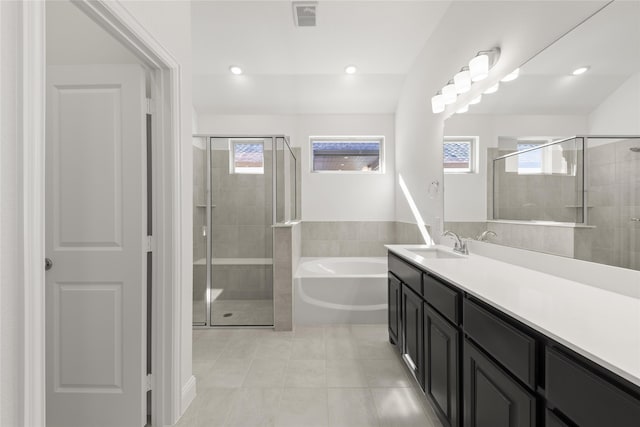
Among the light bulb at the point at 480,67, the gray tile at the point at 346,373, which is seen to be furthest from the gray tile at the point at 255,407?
the light bulb at the point at 480,67

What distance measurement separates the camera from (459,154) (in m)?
2.44

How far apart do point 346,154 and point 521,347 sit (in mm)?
3761

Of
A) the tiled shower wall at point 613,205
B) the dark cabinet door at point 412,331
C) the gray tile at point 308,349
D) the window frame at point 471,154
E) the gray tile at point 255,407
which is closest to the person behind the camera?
the tiled shower wall at point 613,205

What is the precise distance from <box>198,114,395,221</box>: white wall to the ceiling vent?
5.37 ft

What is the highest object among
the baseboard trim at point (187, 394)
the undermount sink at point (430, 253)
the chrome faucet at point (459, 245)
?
the chrome faucet at point (459, 245)

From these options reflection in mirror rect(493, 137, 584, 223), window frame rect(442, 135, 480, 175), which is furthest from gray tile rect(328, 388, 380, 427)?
window frame rect(442, 135, 480, 175)

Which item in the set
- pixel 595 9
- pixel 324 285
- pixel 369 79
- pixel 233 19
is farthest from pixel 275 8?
pixel 324 285

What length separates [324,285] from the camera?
126 inches

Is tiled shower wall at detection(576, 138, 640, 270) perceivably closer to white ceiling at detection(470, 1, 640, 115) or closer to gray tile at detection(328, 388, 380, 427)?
white ceiling at detection(470, 1, 640, 115)

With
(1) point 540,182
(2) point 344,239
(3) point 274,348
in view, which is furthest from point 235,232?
(1) point 540,182

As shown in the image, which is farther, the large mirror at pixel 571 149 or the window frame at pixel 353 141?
the window frame at pixel 353 141

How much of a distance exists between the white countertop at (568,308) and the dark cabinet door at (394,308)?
0.77m

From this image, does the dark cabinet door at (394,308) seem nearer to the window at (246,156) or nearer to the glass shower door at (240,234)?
the glass shower door at (240,234)

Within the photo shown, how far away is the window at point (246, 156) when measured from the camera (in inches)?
125
